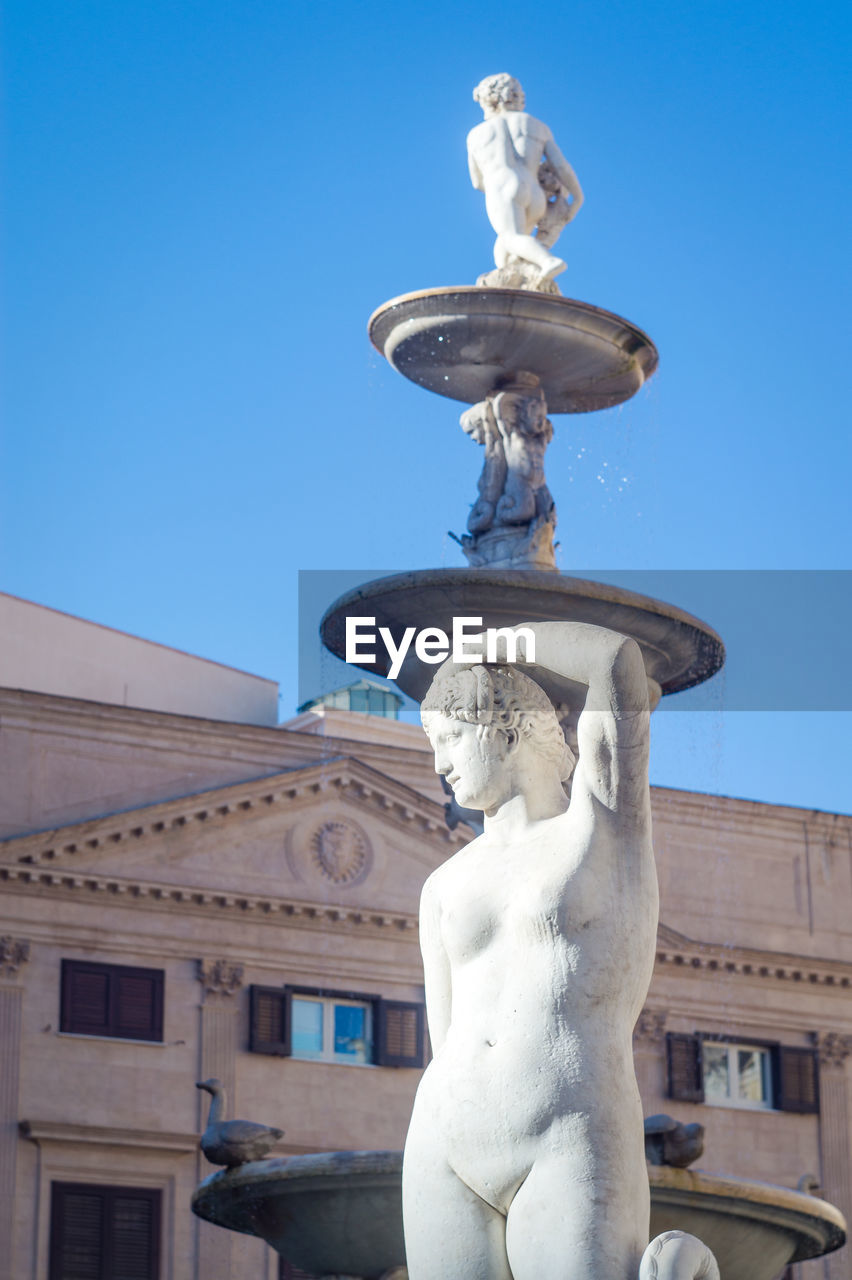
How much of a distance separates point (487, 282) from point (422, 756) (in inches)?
969

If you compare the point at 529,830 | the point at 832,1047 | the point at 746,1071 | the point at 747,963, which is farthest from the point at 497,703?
the point at 832,1047

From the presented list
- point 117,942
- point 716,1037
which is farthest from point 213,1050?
point 716,1037

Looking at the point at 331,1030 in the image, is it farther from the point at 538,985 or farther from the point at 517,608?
the point at 538,985

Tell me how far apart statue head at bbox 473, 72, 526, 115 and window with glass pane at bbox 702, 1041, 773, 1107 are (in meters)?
25.8

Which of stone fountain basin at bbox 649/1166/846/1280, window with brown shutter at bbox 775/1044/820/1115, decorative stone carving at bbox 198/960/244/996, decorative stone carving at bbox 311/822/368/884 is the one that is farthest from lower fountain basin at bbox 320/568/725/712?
window with brown shutter at bbox 775/1044/820/1115

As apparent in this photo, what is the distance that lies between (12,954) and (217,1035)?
3307 millimetres

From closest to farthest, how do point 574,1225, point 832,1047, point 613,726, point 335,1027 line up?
point 574,1225, point 613,726, point 335,1027, point 832,1047

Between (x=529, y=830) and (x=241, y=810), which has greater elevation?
(x=241, y=810)

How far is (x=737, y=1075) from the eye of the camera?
4056 cm

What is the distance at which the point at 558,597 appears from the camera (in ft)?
41.1

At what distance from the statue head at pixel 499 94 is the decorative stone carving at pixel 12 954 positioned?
816 inches

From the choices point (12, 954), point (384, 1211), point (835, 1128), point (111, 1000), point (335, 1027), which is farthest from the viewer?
point (835, 1128)

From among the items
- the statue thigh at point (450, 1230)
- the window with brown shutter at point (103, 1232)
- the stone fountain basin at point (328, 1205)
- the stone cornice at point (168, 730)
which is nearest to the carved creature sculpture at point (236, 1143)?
the stone fountain basin at point (328, 1205)

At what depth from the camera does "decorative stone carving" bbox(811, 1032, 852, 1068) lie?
41.0m
